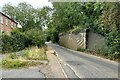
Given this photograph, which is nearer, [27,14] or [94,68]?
[94,68]

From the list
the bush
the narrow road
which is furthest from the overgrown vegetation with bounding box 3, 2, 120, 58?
the narrow road

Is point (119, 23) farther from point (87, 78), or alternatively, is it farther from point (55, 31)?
point (55, 31)

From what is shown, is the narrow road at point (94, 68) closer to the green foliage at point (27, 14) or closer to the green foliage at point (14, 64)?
the green foliage at point (14, 64)

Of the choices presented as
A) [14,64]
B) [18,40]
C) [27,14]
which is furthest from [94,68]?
[27,14]

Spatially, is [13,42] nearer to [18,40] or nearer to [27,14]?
[18,40]

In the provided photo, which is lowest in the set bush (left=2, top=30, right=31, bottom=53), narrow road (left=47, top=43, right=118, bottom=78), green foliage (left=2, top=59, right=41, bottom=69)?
narrow road (left=47, top=43, right=118, bottom=78)

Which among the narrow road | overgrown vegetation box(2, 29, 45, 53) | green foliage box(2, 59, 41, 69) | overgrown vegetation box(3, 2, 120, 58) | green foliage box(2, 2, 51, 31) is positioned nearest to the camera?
the narrow road

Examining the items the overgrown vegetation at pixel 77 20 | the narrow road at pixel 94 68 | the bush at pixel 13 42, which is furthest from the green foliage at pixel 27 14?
the narrow road at pixel 94 68

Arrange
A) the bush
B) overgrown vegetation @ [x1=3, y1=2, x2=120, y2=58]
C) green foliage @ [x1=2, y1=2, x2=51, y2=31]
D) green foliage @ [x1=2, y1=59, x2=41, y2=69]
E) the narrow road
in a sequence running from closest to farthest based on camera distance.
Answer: the narrow road, green foliage @ [x1=2, y1=59, x2=41, y2=69], overgrown vegetation @ [x1=3, y1=2, x2=120, y2=58], the bush, green foliage @ [x1=2, y1=2, x2=51, y2=31]

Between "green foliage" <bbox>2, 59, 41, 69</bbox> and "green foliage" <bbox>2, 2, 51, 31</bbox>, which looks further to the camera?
"green foliage" <bbox>2, 2, 51, 31</bbox>

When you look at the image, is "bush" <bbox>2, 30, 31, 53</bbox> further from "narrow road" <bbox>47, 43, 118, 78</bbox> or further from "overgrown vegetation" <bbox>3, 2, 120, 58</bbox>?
"narrow road" <bbox>47, 43, 118, 78</bbox>

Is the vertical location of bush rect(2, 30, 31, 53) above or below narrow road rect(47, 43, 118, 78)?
above

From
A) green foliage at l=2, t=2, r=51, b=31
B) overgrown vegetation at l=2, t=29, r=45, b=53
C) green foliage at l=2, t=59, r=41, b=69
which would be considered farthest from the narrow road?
green foliage at l=2, t=2, r=51, b=31

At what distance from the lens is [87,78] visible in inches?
358
